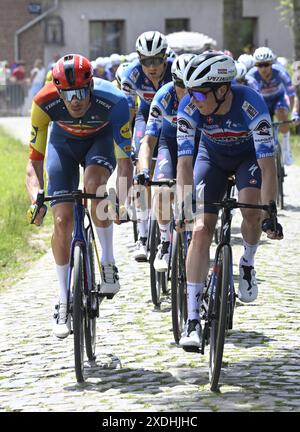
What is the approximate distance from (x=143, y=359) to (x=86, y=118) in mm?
1646

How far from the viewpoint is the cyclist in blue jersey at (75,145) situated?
311 inches

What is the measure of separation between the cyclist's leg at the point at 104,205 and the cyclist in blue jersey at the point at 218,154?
630 mm

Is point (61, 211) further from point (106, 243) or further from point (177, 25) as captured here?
point (177, 25)

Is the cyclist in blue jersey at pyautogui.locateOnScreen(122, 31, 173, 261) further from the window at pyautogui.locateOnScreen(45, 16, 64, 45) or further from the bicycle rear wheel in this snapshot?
the window at pyautogui.locateOnScreen(45, 16, 64, 45)

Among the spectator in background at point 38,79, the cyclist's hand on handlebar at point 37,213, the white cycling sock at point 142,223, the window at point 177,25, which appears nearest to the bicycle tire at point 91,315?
the cyclist's hand on handlebar at point 37,213

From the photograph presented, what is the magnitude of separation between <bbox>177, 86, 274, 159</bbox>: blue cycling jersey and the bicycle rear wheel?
1020 millimetres

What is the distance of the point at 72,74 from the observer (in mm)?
7820

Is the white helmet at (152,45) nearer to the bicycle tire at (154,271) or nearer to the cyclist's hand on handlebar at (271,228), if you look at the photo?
the bicycle tire at (154,271)

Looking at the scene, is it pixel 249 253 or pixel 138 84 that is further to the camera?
pixel 138 84

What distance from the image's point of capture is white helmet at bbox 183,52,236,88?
7.50 metres

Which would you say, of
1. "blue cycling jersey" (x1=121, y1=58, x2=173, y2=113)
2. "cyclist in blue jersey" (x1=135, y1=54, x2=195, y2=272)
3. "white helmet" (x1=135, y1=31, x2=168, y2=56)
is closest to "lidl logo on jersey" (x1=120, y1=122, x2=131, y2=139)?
"cyclist in blue jersey" (x1=135, y1=54, x2=195, y2=272)

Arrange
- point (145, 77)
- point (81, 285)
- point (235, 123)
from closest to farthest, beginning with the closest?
point (81, 285), point (235, 123), point (145, 77)

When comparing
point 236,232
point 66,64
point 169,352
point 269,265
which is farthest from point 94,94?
point 236,232

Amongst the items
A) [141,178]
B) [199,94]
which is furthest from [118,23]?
[199,94]
